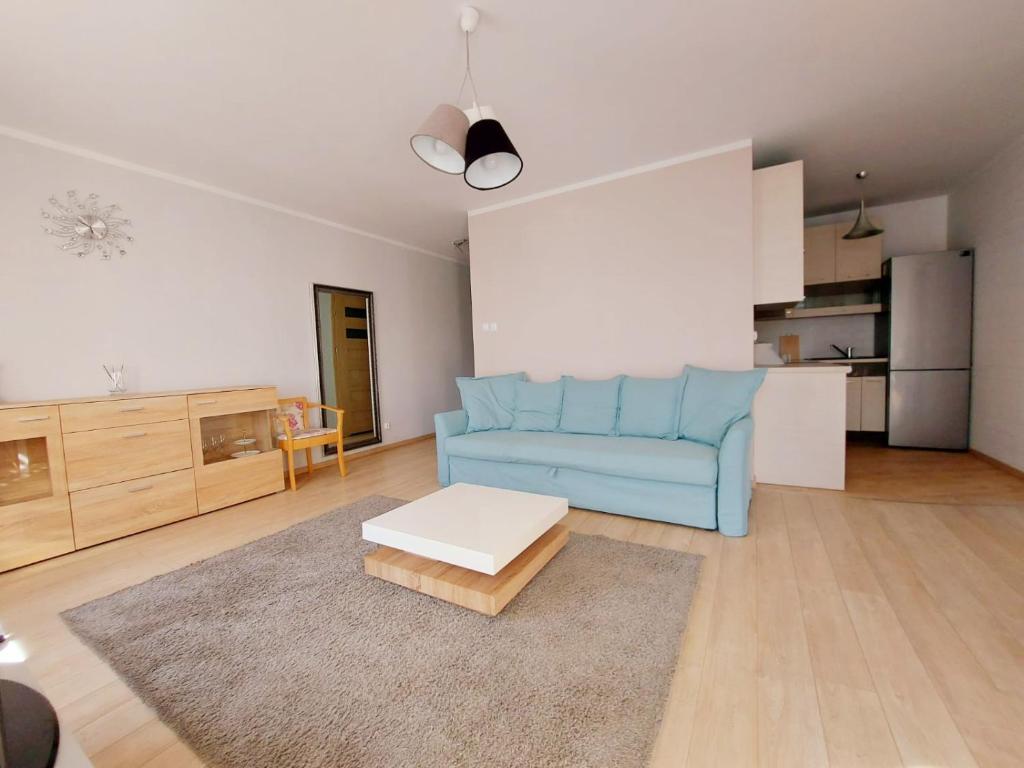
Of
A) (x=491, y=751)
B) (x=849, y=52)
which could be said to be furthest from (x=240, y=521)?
(x=849, y=52)

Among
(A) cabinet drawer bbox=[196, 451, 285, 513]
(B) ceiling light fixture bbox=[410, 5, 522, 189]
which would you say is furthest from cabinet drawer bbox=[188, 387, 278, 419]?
(B) ceiling light fixture bbox=[410, 5, 522, 189]

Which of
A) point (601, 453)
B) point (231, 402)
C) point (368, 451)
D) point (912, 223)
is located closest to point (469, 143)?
point (601, 453)

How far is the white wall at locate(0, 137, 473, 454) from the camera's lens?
2572 millimetres

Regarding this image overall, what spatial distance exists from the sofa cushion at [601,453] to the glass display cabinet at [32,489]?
7.68ft

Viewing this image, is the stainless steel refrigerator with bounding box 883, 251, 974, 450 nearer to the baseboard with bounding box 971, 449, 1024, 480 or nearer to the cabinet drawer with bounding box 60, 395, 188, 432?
the baseboard with bounding box 971, 449, 1024, 480

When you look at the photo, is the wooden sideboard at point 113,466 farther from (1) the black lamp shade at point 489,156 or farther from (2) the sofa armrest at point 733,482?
(2) the sofa armrest at point 733,482

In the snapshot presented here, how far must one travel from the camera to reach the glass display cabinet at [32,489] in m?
2.18

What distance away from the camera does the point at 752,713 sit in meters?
1.16

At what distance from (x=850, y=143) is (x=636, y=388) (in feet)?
8.22

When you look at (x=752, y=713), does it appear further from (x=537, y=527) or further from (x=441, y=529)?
(x=441, y=529)

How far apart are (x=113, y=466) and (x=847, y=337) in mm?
6908

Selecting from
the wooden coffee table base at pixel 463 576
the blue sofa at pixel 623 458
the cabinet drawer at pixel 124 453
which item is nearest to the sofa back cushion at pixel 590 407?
Result: the blue sofa at pixel 623 458

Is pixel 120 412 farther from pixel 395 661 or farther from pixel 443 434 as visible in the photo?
pixel 395 661

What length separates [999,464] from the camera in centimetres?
334
